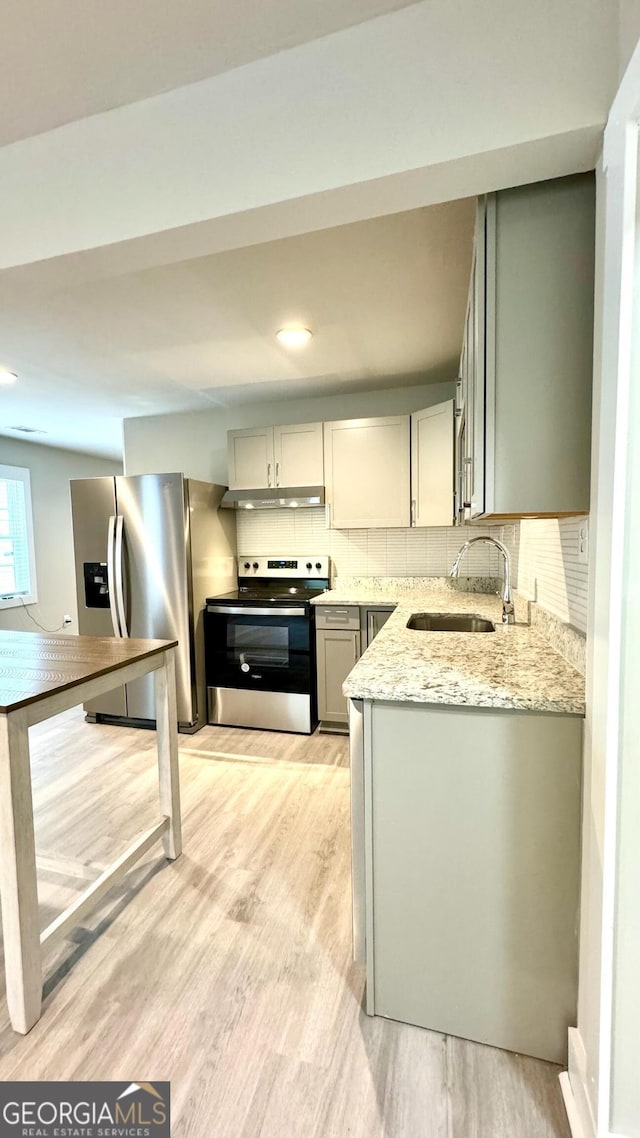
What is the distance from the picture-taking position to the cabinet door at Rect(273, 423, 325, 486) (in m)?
3.28

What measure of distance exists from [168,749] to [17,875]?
2.29 ft

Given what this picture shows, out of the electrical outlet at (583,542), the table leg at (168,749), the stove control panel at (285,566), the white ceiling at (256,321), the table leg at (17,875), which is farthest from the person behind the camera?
the stove control panel at (285,566)

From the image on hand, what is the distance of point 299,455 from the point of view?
3.32m

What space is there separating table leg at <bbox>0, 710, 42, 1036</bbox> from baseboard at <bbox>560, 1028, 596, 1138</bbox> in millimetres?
1341

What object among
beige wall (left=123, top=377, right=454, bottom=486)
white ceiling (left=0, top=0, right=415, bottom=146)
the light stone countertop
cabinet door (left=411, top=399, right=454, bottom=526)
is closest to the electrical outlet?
the light stone countertop

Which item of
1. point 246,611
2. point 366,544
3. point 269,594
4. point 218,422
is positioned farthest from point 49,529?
point 366,544

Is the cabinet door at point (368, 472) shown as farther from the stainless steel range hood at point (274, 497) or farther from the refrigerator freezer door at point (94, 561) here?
the refrigerator freezer door at point (94, 561)

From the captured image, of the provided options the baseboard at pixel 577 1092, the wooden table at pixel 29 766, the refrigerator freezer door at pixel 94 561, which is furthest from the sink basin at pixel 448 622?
the refrigerator freezer door at pixel 94 561

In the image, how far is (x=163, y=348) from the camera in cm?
261

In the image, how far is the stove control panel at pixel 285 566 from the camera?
361 centimetres

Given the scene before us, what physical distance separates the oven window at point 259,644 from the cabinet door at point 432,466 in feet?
3.89

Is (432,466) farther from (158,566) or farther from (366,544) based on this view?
(158,566)

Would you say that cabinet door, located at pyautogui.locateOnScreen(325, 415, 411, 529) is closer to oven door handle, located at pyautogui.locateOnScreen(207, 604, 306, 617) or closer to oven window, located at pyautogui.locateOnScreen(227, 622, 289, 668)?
oven door handle, located at pyautogui.locateOnScreen(207, 604, 306, 617)

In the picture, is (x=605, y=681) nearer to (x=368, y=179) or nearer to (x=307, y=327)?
(x=368, y=179)
